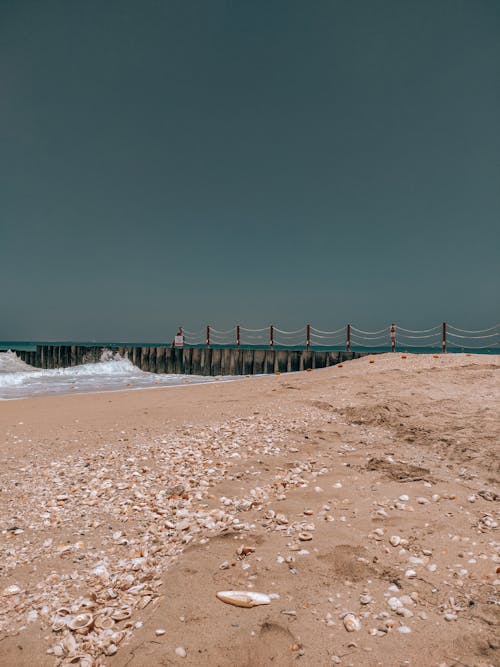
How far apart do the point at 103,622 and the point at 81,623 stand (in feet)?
0.37

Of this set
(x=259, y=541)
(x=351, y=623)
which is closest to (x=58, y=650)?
(x=259, y=541)

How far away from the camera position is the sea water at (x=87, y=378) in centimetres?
1520

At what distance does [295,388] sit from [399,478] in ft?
17.8

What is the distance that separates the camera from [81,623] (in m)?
2.17

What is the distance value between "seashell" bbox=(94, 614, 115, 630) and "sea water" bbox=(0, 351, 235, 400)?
12424 mm

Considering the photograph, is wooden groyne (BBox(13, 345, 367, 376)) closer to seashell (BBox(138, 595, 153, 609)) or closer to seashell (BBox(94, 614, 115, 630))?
seashell (BBox(138, 595, 153, 609))

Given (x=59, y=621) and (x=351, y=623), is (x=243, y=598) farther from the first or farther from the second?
(x=59, y=621)

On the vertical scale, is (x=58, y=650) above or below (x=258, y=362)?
below

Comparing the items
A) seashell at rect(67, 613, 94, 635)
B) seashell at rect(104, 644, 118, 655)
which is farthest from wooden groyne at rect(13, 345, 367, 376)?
seashell at rect(104, 644, 118, 655)

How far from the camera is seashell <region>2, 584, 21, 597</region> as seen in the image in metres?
2.43

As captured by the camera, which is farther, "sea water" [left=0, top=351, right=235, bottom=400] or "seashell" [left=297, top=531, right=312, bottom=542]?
"sea water" [left=0, top=351, right=235, bottom=400]

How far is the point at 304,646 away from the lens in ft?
6.53

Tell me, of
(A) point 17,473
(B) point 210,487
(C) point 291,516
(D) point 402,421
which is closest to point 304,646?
(C) point 291,516

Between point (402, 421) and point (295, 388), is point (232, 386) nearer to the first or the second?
point (295, 388)
